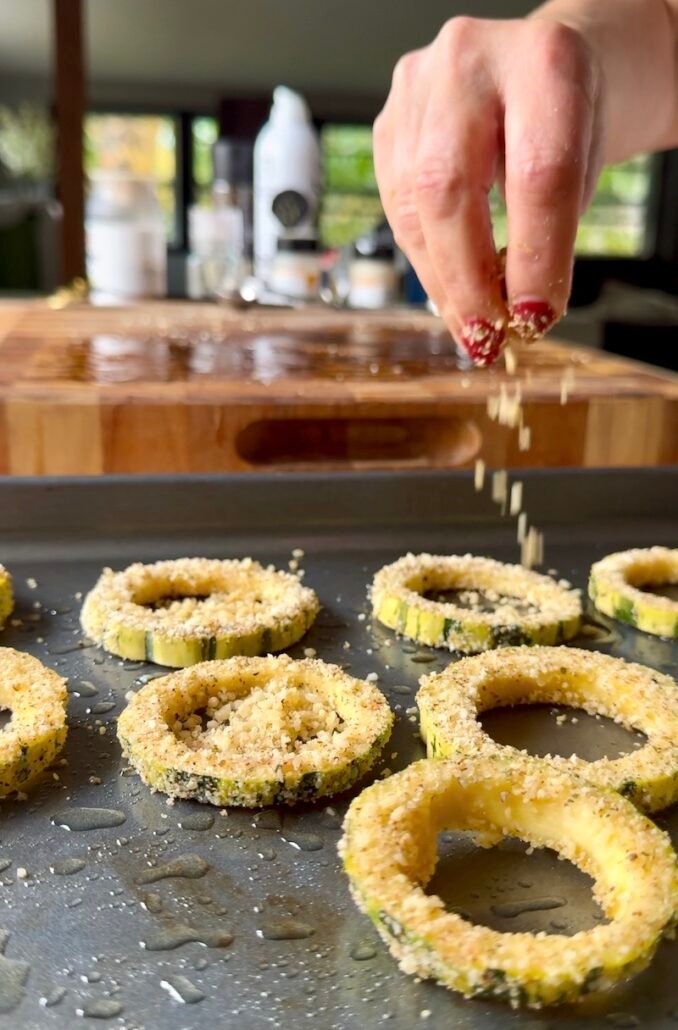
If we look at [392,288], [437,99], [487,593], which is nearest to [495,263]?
[437,99]

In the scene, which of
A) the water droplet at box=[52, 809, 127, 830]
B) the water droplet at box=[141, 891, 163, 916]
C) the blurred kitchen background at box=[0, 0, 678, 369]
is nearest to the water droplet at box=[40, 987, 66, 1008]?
the water droplet at box=[141, 891, 163, 916]

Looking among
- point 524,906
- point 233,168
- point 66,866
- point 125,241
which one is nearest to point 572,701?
point 524,906

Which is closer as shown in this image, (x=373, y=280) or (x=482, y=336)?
(x=482, y=336)

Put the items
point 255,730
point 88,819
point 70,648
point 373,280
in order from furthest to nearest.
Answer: point 373,280 < point 70,648 < point 255,730 < point 88,819

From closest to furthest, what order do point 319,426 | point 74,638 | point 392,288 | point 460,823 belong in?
point 460,823 → point 74,638 → point 319,426 → point 392,288

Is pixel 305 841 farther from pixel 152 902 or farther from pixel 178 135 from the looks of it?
pixel 178 135

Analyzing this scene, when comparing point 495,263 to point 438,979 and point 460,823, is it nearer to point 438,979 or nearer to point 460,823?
point 460,823

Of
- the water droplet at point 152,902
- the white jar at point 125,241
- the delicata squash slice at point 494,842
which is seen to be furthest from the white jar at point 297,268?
the water droplet at point 152,902
